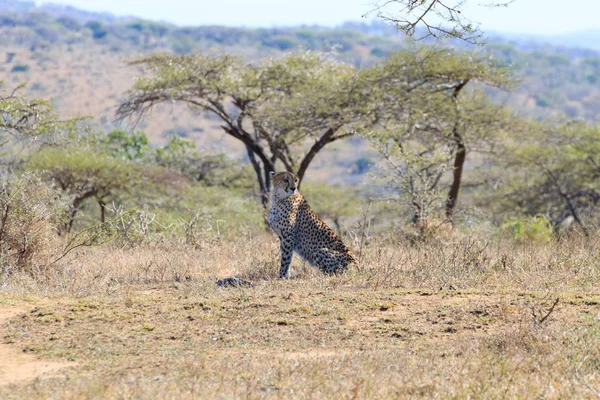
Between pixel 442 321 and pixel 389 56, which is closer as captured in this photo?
pixel 442 321

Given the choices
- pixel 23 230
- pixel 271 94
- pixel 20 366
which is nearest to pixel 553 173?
pixel 271 94

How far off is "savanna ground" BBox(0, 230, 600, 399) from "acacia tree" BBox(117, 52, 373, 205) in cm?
757

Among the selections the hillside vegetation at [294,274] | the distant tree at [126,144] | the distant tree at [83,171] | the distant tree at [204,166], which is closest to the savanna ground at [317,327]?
the hillside vegetation at [294,274]

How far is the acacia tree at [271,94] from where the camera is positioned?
52.5 feet

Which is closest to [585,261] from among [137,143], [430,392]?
[430,392]

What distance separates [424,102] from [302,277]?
866cm

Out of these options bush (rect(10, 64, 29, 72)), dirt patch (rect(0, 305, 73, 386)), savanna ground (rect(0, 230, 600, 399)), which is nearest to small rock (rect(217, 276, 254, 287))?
savanna ground (rect(0, 230, 600, 399))

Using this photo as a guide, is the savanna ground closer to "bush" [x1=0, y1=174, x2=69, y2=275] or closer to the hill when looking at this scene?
"bush" [x1=0, y1=174, x2=69, y2=275]

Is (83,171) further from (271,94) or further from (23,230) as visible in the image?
(23,230)

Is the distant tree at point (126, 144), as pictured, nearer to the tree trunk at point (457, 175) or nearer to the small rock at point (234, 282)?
the tree trunk at point (457, 175)

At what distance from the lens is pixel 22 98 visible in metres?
11.4

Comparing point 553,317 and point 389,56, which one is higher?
point 389,56

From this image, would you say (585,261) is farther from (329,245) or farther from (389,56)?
(389,56)

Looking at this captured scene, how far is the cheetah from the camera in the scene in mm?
8398
